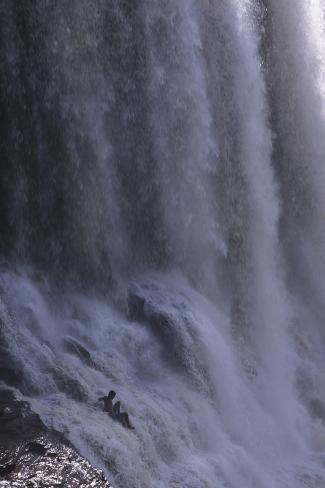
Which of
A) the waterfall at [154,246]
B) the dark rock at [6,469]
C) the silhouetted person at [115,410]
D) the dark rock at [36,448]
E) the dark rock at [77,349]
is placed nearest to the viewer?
the dark rock at [6,469]

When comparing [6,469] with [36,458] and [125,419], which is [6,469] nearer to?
[36,458]

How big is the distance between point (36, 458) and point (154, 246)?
6.89m

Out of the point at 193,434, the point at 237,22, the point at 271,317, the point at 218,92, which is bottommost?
the point at 193,434

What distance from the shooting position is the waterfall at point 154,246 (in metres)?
9.35

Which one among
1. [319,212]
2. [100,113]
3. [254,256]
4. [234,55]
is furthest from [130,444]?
[319,212]

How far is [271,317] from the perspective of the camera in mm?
14953

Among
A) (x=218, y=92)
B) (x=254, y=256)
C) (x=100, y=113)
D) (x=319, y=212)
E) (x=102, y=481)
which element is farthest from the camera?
(x=319, y=212)

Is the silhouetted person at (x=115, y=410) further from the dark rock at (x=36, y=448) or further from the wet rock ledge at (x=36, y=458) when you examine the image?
→ the dark rock at (x=36, y=448)

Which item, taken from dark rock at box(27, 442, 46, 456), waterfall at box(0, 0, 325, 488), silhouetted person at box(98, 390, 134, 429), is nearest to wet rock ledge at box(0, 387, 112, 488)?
dark rock at box(27, 442, 46, 456)

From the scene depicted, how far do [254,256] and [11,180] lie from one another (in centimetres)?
598

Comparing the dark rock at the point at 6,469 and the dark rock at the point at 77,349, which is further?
the dark rock at the point at 77,349

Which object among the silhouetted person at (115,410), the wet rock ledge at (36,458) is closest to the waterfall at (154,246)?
the silhouetted person at (115,410)

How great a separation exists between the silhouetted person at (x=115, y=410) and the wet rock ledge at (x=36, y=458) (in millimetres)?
1428

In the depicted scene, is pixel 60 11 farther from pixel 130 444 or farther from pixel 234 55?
pixel 130 444
